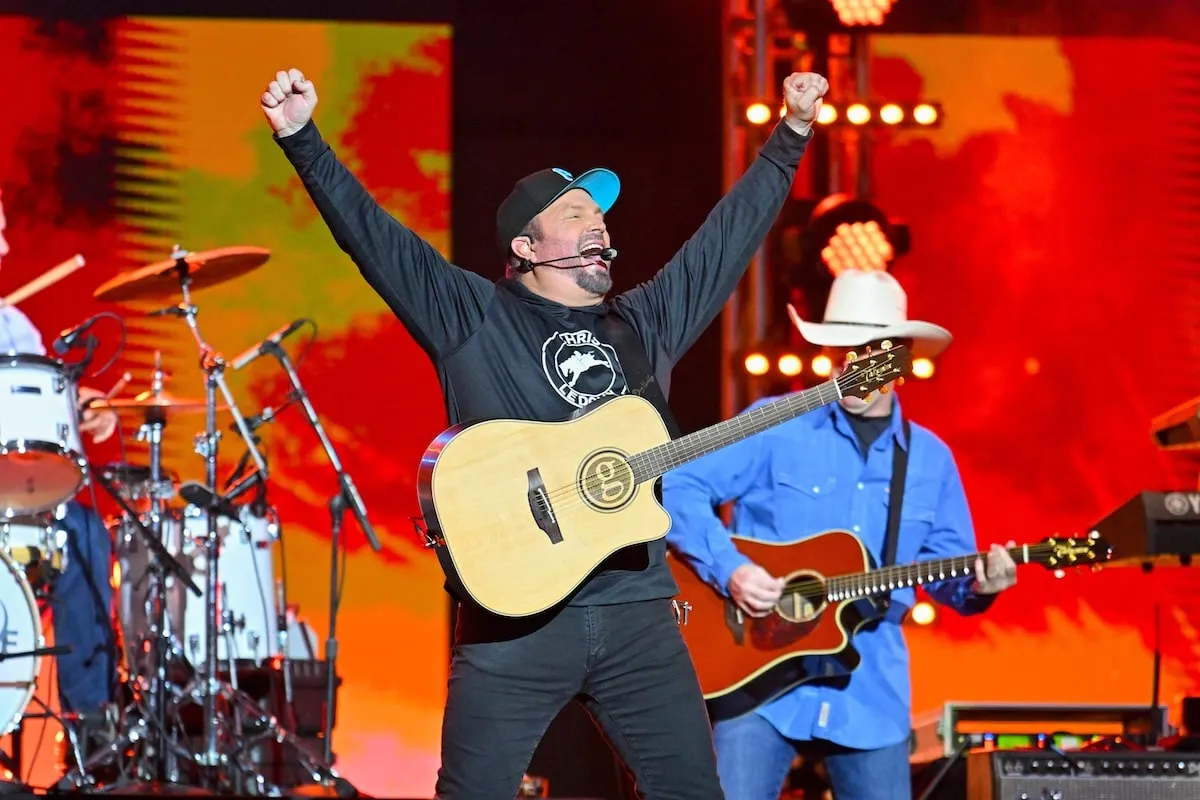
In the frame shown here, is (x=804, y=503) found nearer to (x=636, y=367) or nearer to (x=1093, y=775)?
(x=1093, y=775)

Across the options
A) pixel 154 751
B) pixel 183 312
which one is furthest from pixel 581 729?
pixel 183 312

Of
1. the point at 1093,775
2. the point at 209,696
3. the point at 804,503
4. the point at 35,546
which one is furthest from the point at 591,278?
the point at 35,546

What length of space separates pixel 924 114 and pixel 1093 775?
3064mm

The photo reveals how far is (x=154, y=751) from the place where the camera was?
6715 millimetres

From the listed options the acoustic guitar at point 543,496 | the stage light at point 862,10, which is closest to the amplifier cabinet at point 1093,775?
the acoustic guitar at point 543,496

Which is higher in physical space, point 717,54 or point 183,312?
point 717,54

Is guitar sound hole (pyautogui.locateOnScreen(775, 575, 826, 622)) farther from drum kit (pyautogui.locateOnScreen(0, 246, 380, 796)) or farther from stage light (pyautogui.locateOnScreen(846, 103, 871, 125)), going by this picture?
stage light (pyautogui.locateOnScreen(846, 103, 871, 125))

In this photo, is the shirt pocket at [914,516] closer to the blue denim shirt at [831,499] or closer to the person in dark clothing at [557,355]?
the blue denim shirt at [831,499]

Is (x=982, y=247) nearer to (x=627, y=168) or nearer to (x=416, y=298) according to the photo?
(x=627, y=168)

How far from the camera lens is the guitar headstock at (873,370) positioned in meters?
4.18

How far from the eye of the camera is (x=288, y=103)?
151 inches

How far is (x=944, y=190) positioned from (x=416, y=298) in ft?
19.4

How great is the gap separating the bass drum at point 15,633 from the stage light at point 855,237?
11.3 ft

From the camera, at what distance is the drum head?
6441 mm
